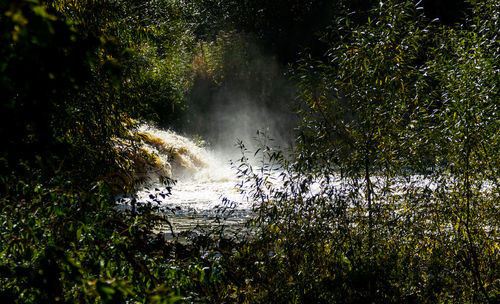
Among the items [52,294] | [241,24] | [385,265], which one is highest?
[241,24]

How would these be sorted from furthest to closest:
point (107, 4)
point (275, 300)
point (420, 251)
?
point (107, 4) < point (420, 251) < point (275, 300)

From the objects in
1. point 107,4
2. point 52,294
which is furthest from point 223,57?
point 52,294

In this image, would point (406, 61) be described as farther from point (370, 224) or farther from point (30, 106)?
point (30, 106)

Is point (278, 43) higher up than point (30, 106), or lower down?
higher up

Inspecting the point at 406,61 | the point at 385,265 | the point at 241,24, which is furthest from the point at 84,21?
the point at 241,24

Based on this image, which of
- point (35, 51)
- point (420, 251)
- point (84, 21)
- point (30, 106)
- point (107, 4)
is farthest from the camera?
point (107, 4)

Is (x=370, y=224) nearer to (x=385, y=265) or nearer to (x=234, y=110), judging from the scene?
(x=385, y=265)

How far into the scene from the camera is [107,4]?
452 cm

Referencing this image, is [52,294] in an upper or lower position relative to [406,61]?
lower

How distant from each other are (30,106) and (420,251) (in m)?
3.63

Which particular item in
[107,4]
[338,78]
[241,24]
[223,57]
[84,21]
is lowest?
[338,78]

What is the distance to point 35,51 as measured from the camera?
3.39 ft

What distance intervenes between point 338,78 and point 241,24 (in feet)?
68.2

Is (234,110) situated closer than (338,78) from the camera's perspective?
No
